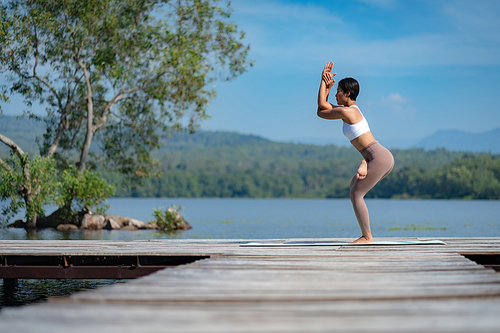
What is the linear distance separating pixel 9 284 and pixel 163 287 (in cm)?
848

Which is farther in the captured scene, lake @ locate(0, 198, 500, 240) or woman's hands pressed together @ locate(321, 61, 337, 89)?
lake @ locate(0, 198, 500, 240)

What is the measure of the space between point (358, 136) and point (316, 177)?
134m

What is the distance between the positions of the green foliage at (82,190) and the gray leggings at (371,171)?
19500 millimetres

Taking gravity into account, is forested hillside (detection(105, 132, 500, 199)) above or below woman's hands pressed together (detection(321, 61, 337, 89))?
above

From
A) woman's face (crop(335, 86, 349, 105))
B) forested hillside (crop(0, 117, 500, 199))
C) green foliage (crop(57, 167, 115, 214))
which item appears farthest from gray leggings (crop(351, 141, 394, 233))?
forested hillside (crop(0, 117, 500, 199))

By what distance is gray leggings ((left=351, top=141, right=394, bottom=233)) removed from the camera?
6.12 m

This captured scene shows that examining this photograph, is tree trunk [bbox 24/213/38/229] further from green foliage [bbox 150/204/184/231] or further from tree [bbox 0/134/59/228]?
green foliage [bbox 150/204/184/231]

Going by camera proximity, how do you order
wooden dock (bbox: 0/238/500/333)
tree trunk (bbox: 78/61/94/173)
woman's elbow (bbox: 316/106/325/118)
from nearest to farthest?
wooden dock (bbox: 0/238/500/333), woman's elbow (bbox: 316/106/325/118), tree trunk (bbox: 78/61/94/173)

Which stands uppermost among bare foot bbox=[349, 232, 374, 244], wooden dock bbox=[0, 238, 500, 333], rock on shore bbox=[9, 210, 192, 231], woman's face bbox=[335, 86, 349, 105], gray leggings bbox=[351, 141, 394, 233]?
woman's face bbox=[335, 86, 349, 105]

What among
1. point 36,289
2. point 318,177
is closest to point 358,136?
point 36,289

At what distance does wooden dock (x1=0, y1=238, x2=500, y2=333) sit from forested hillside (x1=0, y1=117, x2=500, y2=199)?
226ft

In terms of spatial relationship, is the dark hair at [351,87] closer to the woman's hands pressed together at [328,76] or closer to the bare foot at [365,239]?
the woman's hands pressed together at [328,76]

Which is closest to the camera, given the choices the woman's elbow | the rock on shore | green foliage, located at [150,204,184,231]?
the woman's elbow

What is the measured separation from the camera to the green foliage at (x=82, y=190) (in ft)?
77.0
